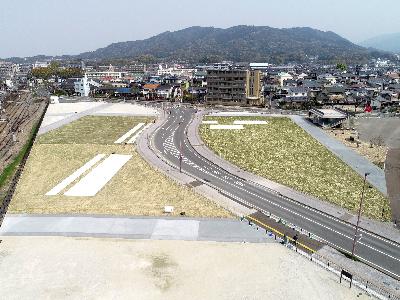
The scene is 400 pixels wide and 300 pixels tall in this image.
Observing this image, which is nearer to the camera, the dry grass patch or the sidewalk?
the sidewalk

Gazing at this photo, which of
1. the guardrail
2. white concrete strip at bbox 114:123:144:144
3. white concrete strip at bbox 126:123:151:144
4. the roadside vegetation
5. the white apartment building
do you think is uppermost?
the white apartment building

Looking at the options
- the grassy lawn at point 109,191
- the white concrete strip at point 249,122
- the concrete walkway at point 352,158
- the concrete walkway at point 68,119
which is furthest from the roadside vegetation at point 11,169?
the concrete walkway at point 352,158

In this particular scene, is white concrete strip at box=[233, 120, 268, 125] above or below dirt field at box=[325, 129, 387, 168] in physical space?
above

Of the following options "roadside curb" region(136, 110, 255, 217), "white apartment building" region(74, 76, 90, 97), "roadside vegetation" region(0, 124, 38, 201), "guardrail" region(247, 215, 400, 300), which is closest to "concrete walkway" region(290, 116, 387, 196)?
"guardrail" region(247, 215, 400, 300)

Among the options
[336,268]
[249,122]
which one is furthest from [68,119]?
[336,268]

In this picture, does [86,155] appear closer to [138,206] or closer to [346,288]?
[138,206]

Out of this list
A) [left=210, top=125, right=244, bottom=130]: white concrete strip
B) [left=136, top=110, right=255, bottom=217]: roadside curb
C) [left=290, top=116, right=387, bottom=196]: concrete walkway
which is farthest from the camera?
[left=210, top=125, right=244, bottom=130]: white concrete strip

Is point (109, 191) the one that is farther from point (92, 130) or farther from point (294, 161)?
point (92, 130)

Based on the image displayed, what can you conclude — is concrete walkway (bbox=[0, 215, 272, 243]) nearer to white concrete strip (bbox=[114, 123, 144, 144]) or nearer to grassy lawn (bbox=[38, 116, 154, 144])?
white concrete strip (bbox=[114, 123, 144, 144])
